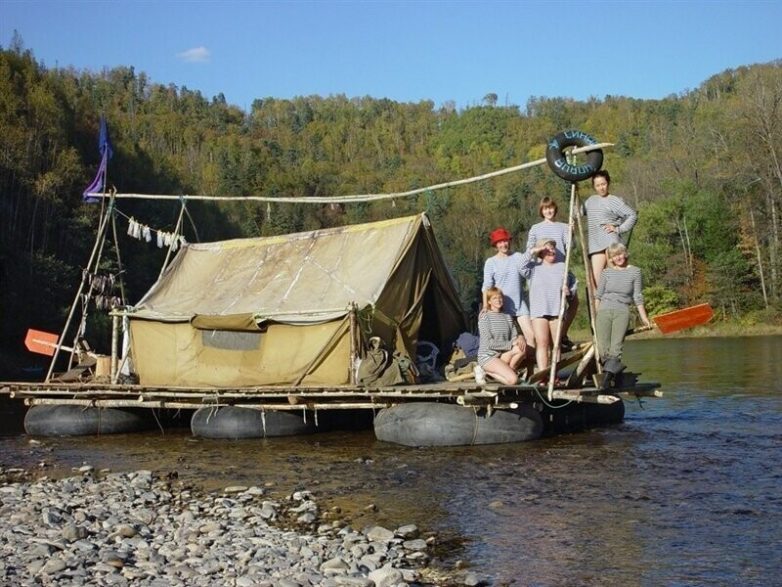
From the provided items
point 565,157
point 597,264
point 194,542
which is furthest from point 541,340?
point 194,542

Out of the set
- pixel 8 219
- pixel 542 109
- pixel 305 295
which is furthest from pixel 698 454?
pixel 542 109

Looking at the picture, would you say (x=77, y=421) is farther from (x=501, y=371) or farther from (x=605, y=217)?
(x=605, y=217)

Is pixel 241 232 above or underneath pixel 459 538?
above

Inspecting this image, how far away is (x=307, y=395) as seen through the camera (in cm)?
1565

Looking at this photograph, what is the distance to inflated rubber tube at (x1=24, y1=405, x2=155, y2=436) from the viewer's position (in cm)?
1817

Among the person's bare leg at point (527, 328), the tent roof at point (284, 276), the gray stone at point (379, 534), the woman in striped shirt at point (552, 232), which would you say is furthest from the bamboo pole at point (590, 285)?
the gray stone at point (379, 534)

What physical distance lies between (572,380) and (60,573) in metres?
8.64

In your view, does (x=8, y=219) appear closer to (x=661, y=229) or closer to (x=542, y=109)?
(x=661, y=229)

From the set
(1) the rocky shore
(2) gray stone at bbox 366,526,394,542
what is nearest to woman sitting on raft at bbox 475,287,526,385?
(1) the rocky shore

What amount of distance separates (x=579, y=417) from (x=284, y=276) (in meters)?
6.64

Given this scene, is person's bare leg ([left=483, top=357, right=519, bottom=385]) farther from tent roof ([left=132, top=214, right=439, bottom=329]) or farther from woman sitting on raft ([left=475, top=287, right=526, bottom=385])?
tent roof ([left=132, top=214, right=439, bottom=329])

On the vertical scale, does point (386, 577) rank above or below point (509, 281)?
below

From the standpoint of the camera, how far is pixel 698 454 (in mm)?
13055

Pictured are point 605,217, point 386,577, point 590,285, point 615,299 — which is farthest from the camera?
point 590,285
